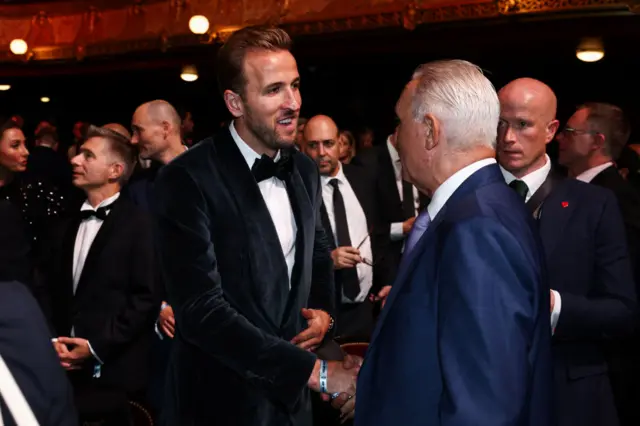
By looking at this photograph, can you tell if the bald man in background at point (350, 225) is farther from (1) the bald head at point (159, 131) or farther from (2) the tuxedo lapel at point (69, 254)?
(2) the tuxedo lapel at point (69, 254)

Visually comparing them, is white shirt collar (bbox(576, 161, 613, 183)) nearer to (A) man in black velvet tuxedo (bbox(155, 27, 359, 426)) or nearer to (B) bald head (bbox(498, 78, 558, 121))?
(B) bald head (bbox(498, 78, 558, 121))

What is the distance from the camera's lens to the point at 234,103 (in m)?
2.44

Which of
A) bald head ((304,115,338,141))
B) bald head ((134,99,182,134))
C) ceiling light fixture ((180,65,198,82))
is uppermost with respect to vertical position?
ceiling light fixture ((180,65,198,82))

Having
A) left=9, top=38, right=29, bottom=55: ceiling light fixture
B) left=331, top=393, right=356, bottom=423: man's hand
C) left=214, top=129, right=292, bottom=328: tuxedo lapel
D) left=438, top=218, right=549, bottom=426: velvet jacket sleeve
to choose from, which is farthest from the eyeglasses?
left=9, top=38, right=29, bottom=55: ceiling light fixture

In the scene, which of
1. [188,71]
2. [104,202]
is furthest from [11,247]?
[188,71]

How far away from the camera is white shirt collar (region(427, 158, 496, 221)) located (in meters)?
1.66

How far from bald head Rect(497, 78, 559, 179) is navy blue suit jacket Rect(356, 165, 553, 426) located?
1180mm

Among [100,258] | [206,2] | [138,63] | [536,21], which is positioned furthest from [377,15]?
[100,258]

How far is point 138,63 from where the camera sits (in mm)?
11914

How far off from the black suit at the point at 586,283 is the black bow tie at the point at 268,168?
36.7 inches

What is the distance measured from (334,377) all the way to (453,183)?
81cm

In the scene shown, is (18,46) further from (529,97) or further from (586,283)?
(586,283)

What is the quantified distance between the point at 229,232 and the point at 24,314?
0.60 meters

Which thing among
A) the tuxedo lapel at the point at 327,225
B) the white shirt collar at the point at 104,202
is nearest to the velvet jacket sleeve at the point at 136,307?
the white shirt collar at the point at 104,202
